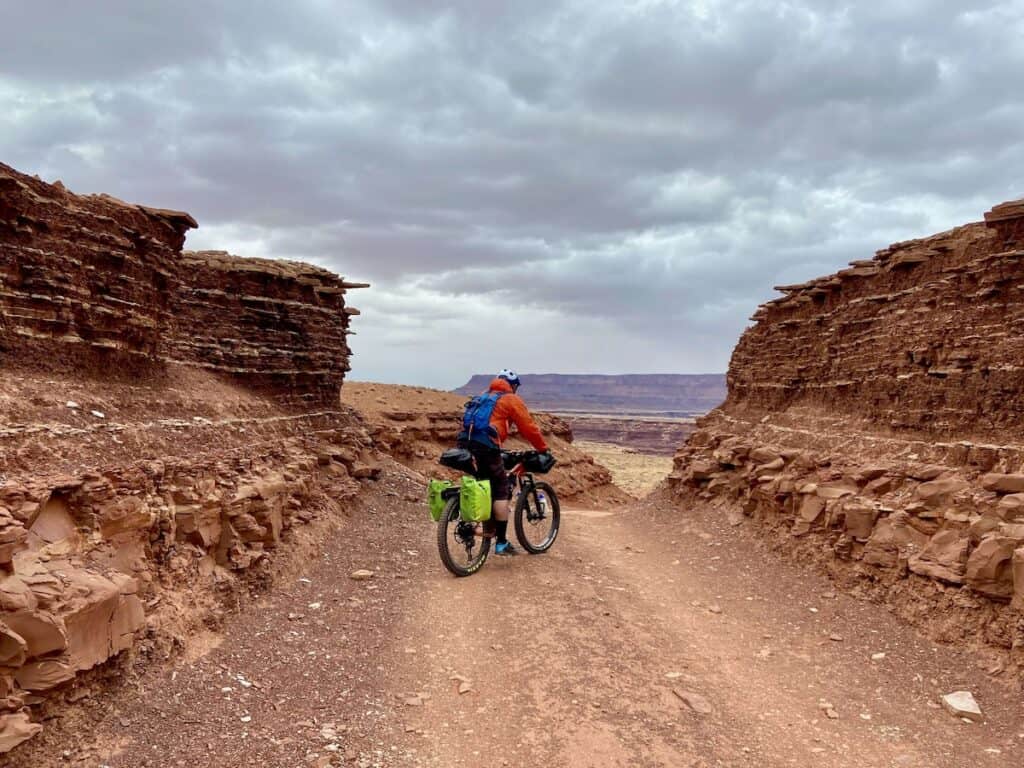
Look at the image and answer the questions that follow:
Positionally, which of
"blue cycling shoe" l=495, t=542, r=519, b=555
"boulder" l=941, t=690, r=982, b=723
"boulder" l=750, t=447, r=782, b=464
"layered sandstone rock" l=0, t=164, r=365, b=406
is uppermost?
"layered sandstone rock" l=0, t=164, r=365, b=406

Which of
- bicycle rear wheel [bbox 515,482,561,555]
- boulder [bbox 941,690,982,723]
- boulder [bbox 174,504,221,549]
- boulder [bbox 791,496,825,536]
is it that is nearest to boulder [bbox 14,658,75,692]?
boulder [bbox 174,504,221,549]

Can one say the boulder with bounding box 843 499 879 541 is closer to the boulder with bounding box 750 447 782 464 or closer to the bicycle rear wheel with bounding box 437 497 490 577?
the boulder with bounding box 750 447 782 464

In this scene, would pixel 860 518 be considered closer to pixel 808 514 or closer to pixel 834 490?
pixel 834 490

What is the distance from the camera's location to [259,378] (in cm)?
1516

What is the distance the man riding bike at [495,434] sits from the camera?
10.3 meters

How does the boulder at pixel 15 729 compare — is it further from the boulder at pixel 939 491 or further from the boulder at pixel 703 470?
the boulder at pixel 703 470

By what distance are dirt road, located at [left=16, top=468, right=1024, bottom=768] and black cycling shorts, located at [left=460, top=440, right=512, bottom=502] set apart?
1.26 meters

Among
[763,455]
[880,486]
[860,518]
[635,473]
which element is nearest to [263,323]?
[763,455]

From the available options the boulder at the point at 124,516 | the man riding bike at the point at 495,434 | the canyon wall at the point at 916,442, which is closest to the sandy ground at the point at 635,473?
the canyon wall at the point at 916,442

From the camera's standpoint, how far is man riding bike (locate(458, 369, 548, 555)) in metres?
10.3

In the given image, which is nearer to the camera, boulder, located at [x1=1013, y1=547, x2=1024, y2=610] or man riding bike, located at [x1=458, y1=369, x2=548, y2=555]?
boulder, located at [x1=1013, y1=547, x2=1024, y2=610]

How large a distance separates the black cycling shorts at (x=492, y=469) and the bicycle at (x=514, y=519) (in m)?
0.17

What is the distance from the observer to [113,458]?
7.29 meters

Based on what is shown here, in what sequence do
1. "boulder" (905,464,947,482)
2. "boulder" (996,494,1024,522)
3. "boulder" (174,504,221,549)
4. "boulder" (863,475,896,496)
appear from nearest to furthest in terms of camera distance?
"boulder" (996,494,1024,522) → "boulder" (174,504,221,549) → "boulder" (905,464,947,482) → "boulder" (863,475,896,496)
